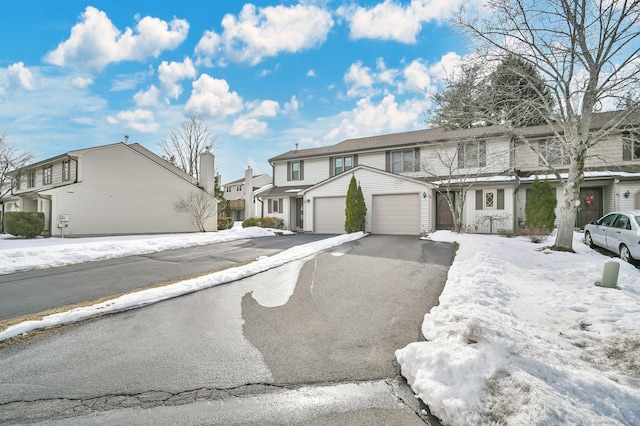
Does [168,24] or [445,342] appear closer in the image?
[445,342]

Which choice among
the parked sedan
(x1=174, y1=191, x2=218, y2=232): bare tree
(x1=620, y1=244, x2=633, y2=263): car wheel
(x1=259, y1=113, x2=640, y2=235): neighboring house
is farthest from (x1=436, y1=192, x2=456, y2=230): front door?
(x1=174, y1=191, x2=218, y2=232): bare tree

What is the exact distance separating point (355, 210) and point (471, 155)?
771 centimetres

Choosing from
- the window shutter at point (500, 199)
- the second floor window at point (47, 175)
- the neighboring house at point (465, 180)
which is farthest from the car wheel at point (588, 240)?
the second floor window at point (47, 175)

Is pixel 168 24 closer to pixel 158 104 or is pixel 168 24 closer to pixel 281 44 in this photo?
pixel 281 44

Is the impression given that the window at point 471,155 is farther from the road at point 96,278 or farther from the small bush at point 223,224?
the small bush at point 223,224

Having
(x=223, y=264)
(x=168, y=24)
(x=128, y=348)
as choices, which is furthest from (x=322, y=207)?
(x=128, y=348)

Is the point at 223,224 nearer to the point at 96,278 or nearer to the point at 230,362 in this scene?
the point at 96,278

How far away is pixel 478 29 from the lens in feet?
30.7

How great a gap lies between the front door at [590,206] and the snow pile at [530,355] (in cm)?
1321

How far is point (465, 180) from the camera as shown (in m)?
15.8

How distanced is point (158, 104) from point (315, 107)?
394 inches

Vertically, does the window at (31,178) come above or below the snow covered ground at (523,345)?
above

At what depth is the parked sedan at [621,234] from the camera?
25.1 feet

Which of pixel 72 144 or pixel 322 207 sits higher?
pixel 72 144
